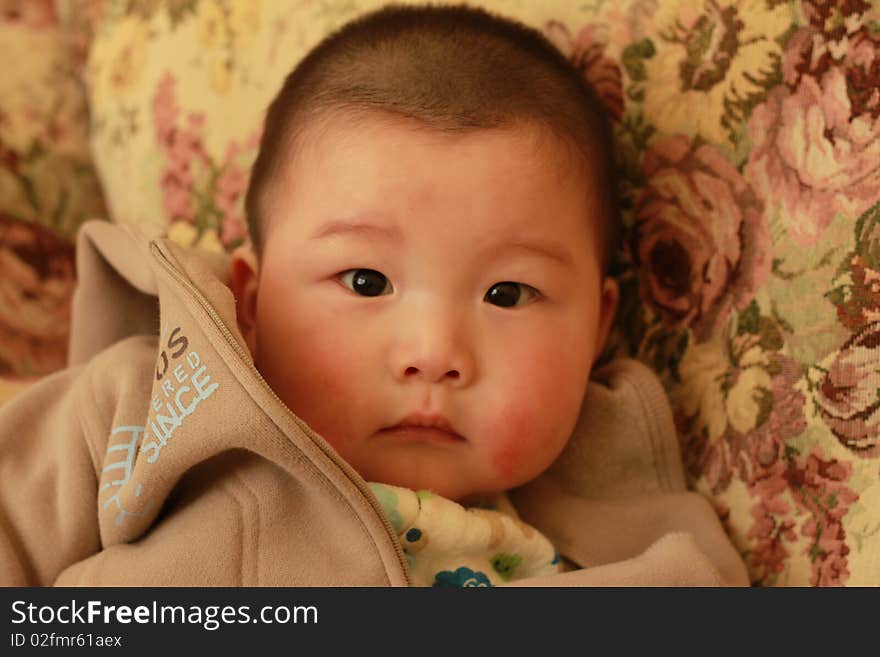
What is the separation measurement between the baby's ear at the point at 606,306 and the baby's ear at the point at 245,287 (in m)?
0.46

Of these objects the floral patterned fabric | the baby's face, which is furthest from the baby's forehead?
the floral patterned fabric

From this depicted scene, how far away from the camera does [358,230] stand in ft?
3.61

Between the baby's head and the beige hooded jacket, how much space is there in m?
0.11

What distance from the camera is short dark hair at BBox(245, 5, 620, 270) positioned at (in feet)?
3.67

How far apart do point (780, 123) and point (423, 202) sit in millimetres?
435

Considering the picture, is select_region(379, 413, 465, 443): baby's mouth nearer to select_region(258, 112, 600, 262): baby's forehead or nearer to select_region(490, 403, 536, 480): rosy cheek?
select_region(490, 403, 536, 480): rosy cheek

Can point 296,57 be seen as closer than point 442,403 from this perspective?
No

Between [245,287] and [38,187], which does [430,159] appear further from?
[38,187]

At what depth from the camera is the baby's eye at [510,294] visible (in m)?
1.14

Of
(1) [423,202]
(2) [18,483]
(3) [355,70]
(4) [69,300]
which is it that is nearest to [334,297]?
(1) [423,202]
